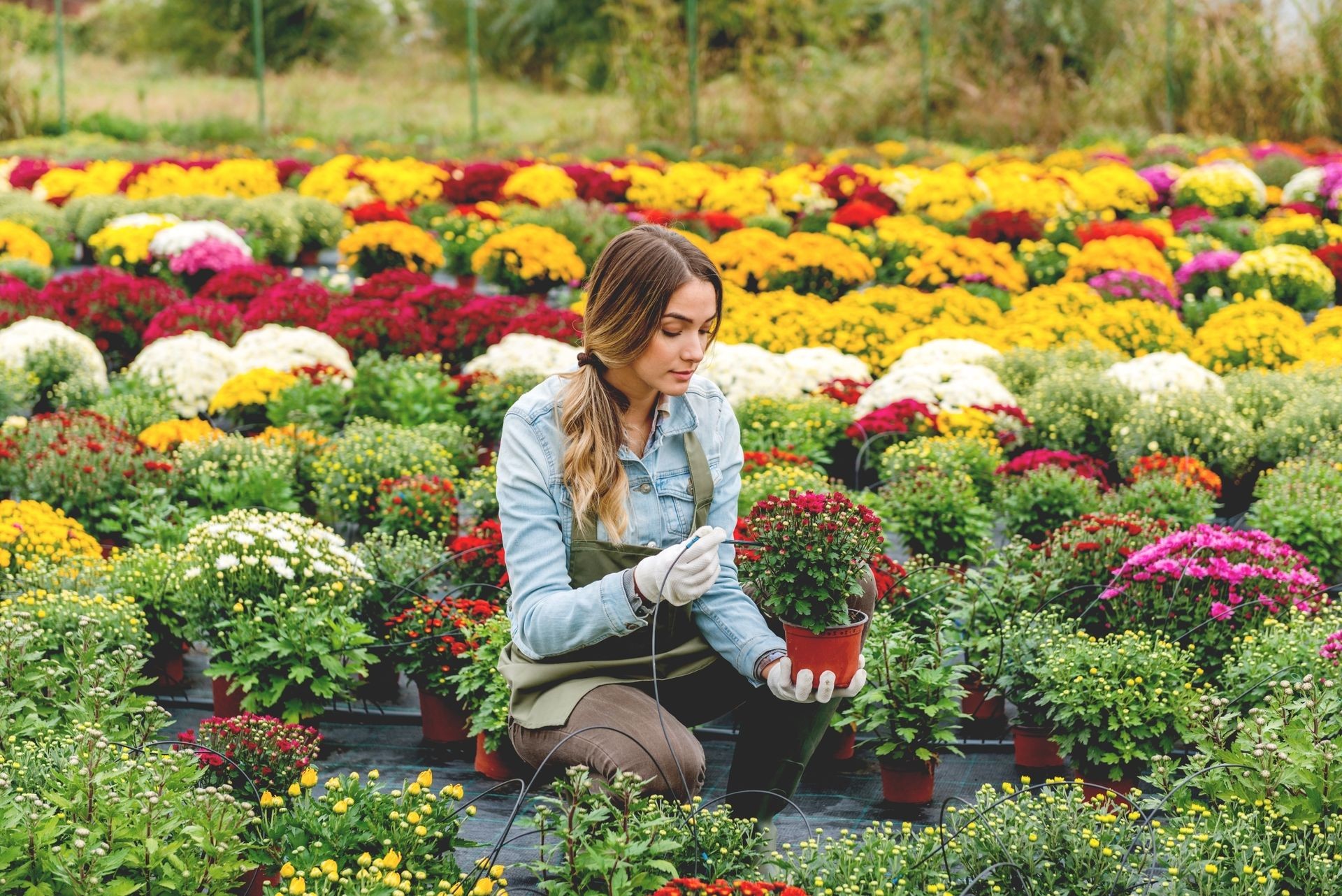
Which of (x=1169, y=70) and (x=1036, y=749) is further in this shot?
(x=1169, y=70)

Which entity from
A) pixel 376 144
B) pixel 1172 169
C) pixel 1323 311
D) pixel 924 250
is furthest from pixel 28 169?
pixel 1323 311

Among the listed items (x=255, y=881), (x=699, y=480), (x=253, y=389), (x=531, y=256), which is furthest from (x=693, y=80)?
(x=255, y=881)

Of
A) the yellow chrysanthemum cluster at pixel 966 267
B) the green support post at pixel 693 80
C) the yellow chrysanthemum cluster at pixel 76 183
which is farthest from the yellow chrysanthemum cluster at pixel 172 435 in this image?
the green support post at pixel 693 80

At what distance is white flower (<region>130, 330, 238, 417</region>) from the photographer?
761cm

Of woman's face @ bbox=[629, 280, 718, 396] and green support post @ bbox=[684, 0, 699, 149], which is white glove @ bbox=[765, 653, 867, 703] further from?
green support post @ bbox=[684, 0, 699, 149]

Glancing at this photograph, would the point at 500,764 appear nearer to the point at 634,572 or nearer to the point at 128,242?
the point at 634,572

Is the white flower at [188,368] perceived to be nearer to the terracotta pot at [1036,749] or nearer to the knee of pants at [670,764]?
the terracotta pot at [1036,749]

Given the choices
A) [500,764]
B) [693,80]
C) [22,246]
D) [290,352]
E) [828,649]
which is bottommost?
[500,764]

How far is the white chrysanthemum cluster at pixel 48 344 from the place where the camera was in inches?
318

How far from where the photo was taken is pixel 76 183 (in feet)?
50.2

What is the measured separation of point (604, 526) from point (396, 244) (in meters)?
8.01

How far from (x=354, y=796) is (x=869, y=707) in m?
1.68

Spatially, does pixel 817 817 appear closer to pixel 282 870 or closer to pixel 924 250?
pixel 282 870

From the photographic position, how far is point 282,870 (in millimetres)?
2779
